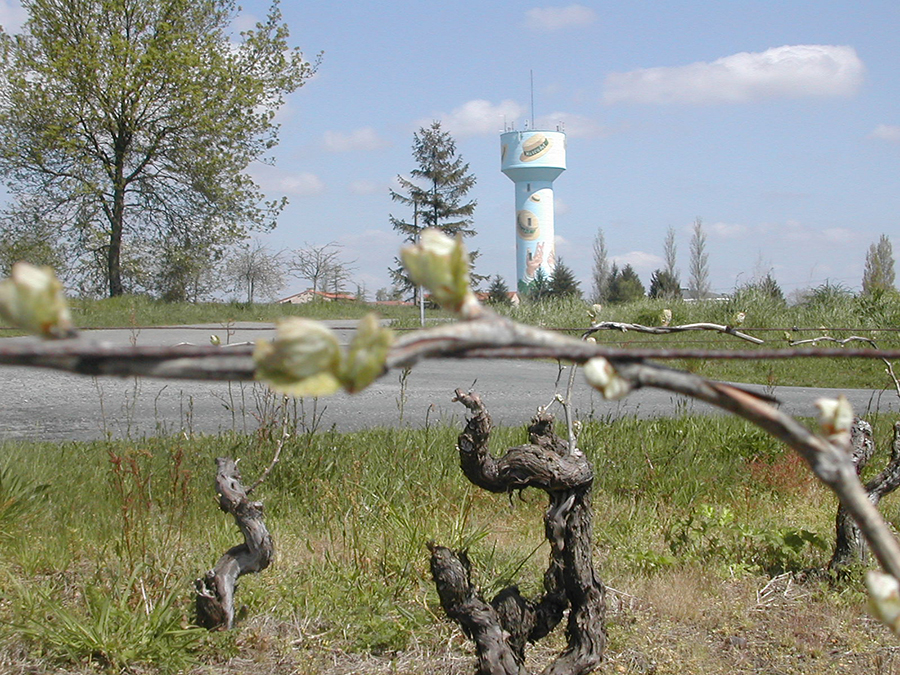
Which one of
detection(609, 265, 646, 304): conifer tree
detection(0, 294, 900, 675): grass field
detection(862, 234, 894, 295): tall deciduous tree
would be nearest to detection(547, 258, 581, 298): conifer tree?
detection(609, 265, 646, 304): conifer tree

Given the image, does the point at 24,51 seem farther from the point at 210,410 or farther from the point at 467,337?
the point at 467,337

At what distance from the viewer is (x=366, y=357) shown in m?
0.43

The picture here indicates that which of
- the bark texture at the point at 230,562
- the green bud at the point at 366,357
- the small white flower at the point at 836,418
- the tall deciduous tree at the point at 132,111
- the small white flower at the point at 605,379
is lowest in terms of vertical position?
the bark texture at the point at 230,562

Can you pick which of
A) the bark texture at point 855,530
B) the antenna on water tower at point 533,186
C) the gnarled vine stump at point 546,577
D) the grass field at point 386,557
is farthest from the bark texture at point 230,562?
the antenna on water tower at point 533,186

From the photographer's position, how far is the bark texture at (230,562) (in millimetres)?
2574

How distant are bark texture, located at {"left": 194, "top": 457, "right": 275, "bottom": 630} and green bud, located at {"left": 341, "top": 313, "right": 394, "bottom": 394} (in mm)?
2375

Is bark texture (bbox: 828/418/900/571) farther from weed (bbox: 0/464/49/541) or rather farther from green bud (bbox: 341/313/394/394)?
weed (bbox: 0/464/49/541)

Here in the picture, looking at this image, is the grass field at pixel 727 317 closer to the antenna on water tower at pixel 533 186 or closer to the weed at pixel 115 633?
the weed at pixel 115 633

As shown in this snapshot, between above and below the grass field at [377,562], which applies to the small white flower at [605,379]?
above

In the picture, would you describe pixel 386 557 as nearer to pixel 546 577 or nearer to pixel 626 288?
pixel 546 577

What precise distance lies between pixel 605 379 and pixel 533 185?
156 feet

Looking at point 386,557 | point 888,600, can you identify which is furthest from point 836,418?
point 386,557

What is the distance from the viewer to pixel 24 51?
19.4m

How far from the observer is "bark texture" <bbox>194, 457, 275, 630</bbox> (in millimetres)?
2574
